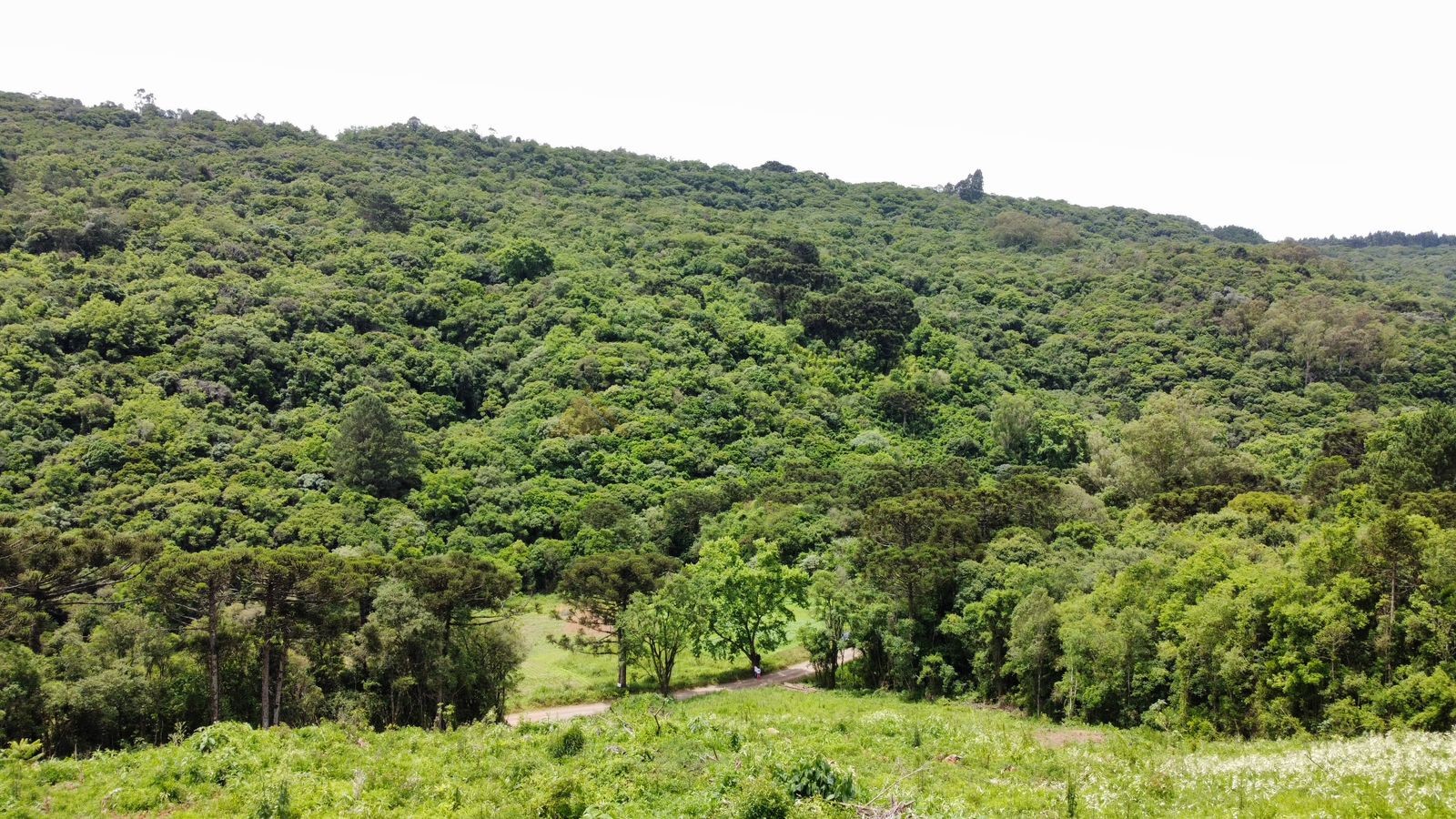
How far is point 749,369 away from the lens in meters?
88.4

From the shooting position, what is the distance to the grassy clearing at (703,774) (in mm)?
14453

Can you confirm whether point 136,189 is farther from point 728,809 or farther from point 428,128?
point 728,809

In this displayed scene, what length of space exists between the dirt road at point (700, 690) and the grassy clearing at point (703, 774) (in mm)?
15032

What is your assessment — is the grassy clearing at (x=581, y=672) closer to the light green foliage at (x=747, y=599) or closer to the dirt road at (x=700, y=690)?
the dirt road at (x=700, y=690)

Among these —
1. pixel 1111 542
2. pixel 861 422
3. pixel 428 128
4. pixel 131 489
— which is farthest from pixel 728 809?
pixel 428 128

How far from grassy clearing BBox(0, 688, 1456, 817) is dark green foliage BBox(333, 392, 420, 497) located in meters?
45.0

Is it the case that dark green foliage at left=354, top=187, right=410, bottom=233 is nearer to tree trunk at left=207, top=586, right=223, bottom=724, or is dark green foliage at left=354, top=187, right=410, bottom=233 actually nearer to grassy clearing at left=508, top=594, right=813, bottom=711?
grassy clearing at left=508, top=594, right=813, bottom=711

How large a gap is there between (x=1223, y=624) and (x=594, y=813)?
22.5 m

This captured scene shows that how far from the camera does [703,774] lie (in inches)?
650

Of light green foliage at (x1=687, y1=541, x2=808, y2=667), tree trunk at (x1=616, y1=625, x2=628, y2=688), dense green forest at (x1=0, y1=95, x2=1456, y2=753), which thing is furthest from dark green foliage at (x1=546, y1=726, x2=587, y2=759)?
light green foliage at (x1=687, y1=541, x2=808, y2=667)

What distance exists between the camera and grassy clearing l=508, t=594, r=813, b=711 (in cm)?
3962

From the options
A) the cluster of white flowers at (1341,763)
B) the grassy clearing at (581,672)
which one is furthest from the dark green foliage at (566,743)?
the grassy clearing at (581,672)

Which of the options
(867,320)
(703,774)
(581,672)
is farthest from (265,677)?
(867,320)

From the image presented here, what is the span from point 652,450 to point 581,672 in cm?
3238
